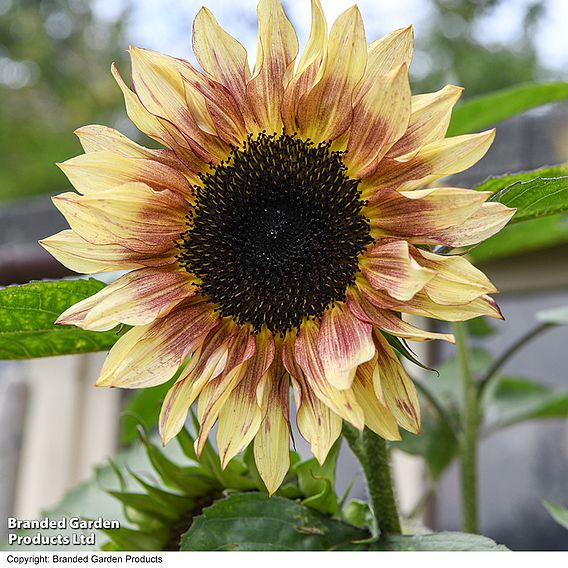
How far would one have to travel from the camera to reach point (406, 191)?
334mm

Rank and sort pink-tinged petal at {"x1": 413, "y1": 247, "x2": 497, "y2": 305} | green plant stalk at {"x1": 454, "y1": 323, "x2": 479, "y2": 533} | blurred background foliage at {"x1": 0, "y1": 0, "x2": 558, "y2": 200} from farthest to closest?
blurred background foliage at {"x1": 0, "y1": 0, "x2": 558, "y2": 200}, green plant stalk at {"x1": 454, "y1": 323, "x2": 479, "y2": 533}, pink-tinged petal at {"x1": 413, "y1": 247, "x2": 497, "y2": 305}

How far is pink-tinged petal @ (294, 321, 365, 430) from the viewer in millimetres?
308

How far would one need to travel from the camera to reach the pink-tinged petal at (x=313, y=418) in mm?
324

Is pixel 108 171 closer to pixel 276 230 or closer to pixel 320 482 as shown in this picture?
pixel 276 230

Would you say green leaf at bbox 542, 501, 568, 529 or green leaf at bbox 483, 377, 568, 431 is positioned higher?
green leaf at bbox 483, 377, 568, 431

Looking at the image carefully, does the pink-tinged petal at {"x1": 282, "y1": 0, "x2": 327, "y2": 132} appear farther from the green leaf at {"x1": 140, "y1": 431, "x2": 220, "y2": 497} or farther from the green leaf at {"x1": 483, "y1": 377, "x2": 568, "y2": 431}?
the green leaf at {"x1": 483, "y1": 377, "x2": 568, "y2": 431}

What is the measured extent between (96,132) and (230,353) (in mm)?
113

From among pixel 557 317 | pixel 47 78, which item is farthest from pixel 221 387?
pixel 47 78

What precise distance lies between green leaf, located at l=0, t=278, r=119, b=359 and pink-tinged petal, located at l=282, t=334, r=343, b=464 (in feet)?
0.31

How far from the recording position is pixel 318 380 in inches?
13.1

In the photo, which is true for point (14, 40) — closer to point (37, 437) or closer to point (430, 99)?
point (37, 437)

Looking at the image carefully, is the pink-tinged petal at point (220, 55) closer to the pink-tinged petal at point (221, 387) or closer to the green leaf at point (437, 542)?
the pink-tinged petal at point (221, 387)

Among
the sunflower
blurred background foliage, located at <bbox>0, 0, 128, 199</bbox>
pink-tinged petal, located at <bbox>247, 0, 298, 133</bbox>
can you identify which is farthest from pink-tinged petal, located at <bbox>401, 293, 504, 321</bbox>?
blurred background foliage, located at <bbox>0, 0, 128, 199</bbox>
